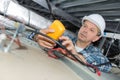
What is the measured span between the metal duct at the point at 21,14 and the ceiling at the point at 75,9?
0.32 feet

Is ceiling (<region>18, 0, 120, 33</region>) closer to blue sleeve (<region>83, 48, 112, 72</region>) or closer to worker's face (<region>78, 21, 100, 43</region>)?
worker's face (<region>78, 21, 100, 43</region>)

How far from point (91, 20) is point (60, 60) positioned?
597 millimetres

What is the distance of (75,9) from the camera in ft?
7.11

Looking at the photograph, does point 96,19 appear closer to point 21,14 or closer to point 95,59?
point 95,59

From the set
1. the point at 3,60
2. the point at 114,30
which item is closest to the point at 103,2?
the point at 114,30

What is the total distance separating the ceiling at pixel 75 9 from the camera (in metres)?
1.75

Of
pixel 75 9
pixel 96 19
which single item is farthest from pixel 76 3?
pixel 96 19

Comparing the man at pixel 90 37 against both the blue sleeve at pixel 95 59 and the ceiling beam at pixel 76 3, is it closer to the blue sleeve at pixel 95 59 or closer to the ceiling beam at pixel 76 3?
the blue sleeve at pixel 95 59

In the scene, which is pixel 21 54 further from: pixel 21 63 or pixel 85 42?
pixel 85 42

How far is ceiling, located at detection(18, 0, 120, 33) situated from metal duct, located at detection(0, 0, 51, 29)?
3.9 inches

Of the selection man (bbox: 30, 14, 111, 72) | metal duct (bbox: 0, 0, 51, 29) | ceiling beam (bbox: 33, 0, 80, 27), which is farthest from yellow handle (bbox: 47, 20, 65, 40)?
ceiling beam (bbox: 33, 0, 80, 27)

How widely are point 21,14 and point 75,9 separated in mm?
543

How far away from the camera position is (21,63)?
3.01 feet

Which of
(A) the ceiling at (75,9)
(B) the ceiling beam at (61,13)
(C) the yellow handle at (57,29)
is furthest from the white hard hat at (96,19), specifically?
→ (B) the ceiling beam at (61,13)
